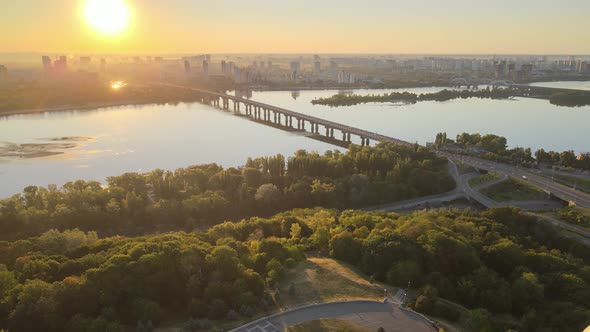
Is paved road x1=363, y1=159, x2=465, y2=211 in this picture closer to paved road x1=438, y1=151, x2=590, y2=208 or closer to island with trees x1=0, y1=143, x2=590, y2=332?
paved road x1=438, y1=151, x2=590, y2=208

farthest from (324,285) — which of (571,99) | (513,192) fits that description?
(571,99)

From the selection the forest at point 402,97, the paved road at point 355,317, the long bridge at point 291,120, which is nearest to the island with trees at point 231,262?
the paved road at point 355,317

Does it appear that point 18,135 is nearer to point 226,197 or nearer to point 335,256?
point 226,197

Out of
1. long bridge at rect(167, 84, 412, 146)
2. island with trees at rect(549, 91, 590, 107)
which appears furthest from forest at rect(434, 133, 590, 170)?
island with trees at rect(549, 91, 590, 107)

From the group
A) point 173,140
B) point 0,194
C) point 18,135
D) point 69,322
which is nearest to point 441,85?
point 173,140

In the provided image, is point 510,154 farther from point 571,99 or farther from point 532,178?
point 571,99
